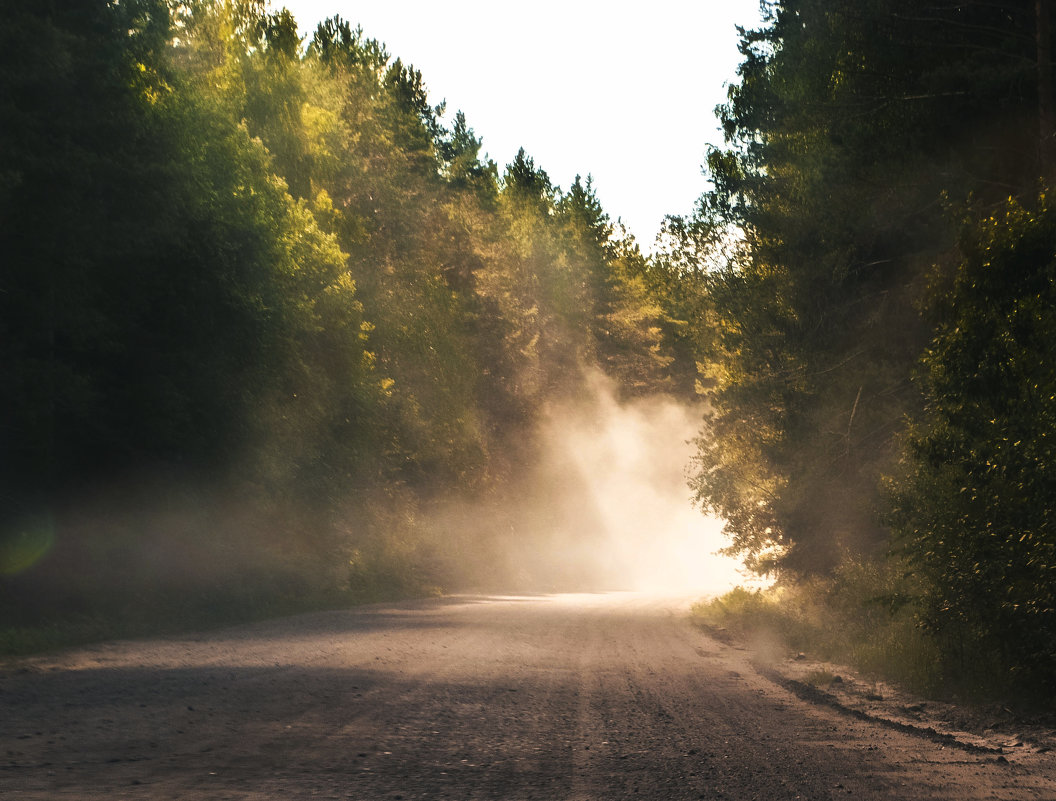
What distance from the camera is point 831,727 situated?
955 cm

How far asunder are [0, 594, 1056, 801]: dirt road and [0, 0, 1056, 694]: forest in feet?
9.78

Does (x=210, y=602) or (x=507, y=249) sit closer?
(x=210, y=602)

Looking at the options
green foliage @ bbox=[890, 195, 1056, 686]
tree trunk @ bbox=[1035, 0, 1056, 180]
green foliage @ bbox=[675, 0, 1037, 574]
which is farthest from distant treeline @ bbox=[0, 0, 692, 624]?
tree trunk @ bbox=[1035, 0, 1056, 180]

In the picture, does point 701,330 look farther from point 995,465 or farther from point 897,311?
point 995,465

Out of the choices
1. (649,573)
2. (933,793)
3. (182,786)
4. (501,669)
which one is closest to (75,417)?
(501,669)

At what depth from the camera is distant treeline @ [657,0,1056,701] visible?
37.0 feet

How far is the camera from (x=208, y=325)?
22.0 metres

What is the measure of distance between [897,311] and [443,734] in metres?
15.3

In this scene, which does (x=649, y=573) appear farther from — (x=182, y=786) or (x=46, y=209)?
(x=182, y=786)

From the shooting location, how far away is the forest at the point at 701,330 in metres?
12.5

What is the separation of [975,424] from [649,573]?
64.4 m

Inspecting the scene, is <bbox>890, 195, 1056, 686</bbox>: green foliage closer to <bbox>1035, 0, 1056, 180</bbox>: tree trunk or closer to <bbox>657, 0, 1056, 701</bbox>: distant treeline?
<bbox>657, 0, 1056, 701</bbox>: distant treeline

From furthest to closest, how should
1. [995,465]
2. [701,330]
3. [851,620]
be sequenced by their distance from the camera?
[701,330] → [851,620] → [995,465]

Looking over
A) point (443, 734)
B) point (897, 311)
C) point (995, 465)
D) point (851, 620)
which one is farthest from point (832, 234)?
point (443, 734)
